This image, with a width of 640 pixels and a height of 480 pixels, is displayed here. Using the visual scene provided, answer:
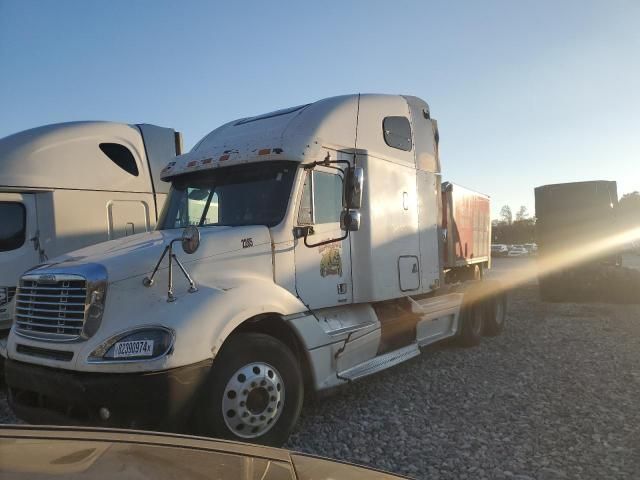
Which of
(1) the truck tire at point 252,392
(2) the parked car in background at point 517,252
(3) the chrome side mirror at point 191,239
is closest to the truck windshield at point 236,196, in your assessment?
(3) the chrome side mirror at point 191,239

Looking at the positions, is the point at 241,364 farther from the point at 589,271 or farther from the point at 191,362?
the point at 589,271

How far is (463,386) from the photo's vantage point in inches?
Result: 235

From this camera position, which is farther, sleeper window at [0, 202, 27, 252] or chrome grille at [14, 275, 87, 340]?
sleeper window at [0, 202, 27, 252]

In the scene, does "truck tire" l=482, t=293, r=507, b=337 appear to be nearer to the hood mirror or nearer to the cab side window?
the cab side window

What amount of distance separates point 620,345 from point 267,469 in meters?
7.99

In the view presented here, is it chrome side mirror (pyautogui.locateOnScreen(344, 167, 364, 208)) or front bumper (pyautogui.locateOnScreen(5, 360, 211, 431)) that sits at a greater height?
chrome side mirror (pyautogui.locateOnScreen(344, 167, 364, 208))

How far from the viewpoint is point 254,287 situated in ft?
14.1

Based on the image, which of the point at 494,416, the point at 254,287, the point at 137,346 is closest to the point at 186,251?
the point at 254,287

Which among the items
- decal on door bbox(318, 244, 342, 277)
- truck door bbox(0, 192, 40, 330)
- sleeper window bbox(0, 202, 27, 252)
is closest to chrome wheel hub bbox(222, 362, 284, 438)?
decal on door bbox(318, 244, 342, 277)

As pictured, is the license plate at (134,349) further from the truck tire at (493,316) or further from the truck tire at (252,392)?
the truck tire at (493,316)

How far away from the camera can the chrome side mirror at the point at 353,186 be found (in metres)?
4.81

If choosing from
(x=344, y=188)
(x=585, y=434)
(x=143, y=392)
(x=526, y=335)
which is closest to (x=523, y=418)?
(x=585, y=434)

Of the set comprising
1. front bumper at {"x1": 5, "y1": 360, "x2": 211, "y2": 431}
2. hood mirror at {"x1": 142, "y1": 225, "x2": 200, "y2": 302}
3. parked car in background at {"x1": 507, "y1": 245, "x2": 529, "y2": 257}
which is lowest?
parked car in background at {"x1": 507, "y1": 245, "x2": 529, "y2": 257}

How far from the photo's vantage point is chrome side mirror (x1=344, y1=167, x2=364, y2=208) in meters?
4.81
